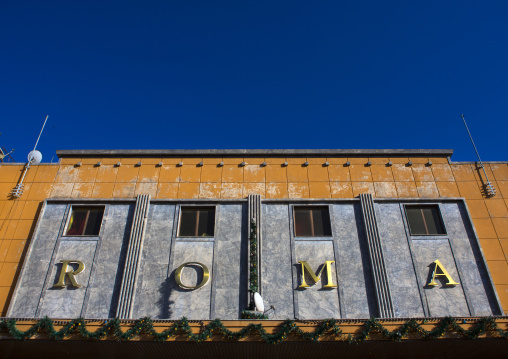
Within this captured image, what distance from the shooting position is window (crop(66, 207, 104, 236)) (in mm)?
22453

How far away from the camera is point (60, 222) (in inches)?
890

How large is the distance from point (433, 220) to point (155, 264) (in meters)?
15.9

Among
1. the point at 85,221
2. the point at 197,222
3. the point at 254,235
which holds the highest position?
the point at 85,221

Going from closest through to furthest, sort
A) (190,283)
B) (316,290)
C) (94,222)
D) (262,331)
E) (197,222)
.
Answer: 1. (262,331)
2. (316,290)
3. (190,283)
4. (197,222)
5. (94,222)

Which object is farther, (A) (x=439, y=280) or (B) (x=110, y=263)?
(B) (x=110, y=263)

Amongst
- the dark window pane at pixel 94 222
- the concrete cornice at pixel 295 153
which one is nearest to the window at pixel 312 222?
the concrete cornice at pixel 295 153

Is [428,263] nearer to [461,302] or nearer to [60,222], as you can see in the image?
[461,302]

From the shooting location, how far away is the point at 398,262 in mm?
21078

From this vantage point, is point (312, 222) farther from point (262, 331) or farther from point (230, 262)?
point (262, 331)

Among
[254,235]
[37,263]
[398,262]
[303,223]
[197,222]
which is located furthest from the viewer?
[197,222]

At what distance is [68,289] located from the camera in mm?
20406

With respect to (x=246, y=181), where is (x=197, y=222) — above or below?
below

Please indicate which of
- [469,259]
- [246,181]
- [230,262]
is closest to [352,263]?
[469,259]

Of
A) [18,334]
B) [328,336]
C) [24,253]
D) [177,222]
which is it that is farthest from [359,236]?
[24,253]
